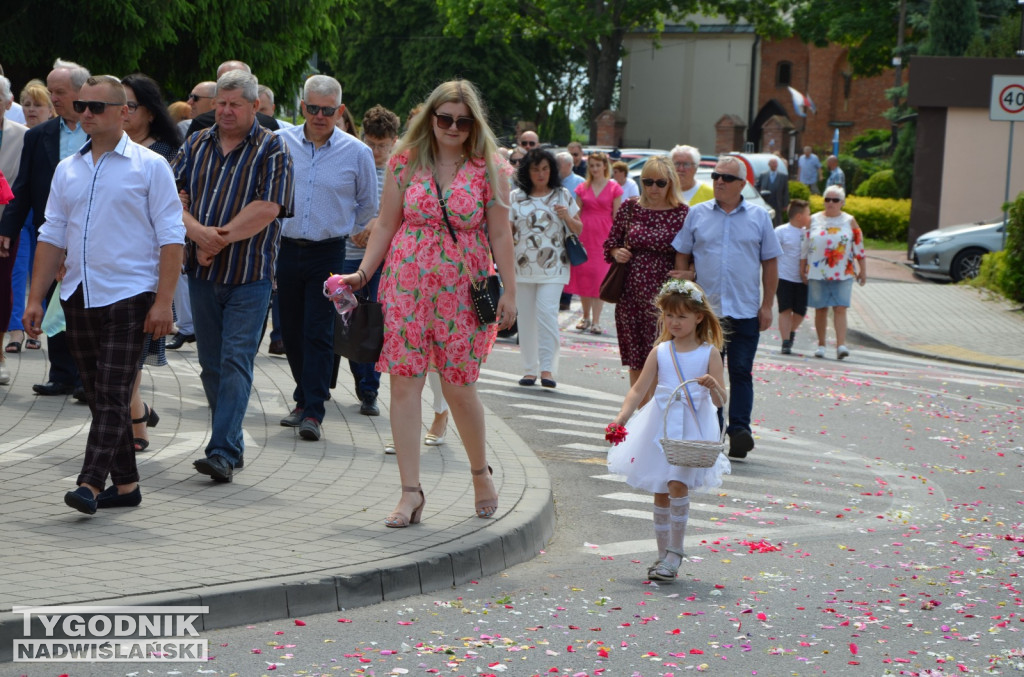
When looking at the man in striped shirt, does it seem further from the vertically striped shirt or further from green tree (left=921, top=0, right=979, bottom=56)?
green tree (left=921, top=0, right=979, bottom=56)

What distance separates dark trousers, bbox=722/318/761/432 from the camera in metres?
9.46

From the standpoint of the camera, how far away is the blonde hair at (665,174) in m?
Answer: 9.44

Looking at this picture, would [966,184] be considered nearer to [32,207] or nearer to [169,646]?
[32,207]

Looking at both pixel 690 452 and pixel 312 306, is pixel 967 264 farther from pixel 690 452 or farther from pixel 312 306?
pixel 690 452

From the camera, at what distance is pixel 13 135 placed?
30.8ft

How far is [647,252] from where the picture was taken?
9.64 meters

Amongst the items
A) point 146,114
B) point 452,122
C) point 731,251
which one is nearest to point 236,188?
point 146,114

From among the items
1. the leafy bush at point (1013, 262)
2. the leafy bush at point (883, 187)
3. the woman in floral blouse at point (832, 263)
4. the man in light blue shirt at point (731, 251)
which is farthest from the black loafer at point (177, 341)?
the leafy bush at point (883, 187)

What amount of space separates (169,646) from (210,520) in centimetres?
156

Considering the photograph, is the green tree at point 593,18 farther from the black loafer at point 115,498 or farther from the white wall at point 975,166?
the black loafer at point 115,498

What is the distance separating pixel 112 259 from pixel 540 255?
20.5 ft

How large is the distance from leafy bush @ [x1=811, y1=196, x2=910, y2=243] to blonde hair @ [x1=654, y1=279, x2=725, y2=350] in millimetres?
29730

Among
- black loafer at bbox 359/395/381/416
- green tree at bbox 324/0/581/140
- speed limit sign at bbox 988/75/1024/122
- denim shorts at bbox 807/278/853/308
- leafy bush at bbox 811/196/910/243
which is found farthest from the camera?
green tree at bbox 324/0/581/140

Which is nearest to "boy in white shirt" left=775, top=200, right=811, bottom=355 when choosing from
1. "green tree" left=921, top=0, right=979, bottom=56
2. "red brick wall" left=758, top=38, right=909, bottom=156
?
"green tree" left=921, top=0, right=979, bottom=56
